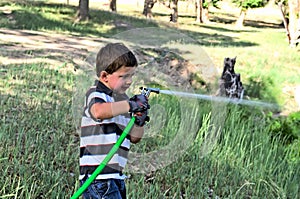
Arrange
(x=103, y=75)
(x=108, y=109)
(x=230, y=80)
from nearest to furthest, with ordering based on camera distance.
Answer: (x=108, y=109) < (x=103, y=75) < (x=230, y=80)

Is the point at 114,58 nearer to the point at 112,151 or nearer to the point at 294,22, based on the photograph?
the point at 112,151

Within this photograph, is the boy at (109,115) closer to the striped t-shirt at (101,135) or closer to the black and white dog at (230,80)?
the striped t-shirt at (101,135)

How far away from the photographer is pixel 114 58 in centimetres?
166

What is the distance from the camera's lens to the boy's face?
5.41 ft

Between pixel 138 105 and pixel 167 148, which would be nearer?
pixel 138 105

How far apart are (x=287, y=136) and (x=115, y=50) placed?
3.07 m

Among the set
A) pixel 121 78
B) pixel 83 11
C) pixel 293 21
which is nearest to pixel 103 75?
pixel 121 78

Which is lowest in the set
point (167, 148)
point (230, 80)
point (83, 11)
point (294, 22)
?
point (230, 80)

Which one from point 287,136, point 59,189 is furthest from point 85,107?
point 287,136

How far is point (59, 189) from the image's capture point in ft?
8.59

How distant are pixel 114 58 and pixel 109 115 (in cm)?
21

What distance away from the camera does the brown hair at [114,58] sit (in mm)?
1652

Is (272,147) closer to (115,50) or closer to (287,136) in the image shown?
(287,136)

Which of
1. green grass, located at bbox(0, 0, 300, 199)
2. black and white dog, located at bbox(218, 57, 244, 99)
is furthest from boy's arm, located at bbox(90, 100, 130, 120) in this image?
black and white dog, located at bbox(218, 57, 244, 99)
